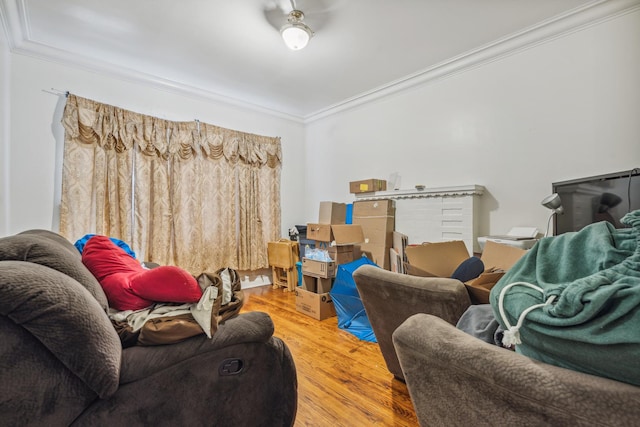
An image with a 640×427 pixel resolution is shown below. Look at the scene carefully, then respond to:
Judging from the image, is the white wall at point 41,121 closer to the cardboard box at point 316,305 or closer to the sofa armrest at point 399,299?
the cardboard box at point 316,305

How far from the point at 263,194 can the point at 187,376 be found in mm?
3475

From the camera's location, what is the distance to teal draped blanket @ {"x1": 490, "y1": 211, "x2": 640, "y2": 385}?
1.76 ft

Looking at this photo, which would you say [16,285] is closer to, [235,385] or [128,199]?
[235,385]

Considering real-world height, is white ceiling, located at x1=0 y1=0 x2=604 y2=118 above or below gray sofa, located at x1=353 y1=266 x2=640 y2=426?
above

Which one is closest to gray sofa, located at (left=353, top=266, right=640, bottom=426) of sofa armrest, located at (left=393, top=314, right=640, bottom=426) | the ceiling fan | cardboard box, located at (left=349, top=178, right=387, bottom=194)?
sofa armrest, located at (left=393, top=314, right=640, bottom=426)

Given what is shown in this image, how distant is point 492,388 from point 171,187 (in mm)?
3695

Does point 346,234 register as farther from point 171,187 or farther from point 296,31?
point 171,187

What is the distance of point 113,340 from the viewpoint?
87 centimetres

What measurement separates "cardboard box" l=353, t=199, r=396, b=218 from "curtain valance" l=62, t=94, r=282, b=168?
155 cm

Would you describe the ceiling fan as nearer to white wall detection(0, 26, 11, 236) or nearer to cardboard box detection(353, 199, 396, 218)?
cardboard box detection(353, 199, 396, 218)

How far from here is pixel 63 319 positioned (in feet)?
2.42

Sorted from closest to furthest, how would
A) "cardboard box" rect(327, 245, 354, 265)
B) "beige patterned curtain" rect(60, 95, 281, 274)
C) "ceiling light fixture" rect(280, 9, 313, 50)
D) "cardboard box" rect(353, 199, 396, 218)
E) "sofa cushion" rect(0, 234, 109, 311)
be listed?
1. "sofa cushion" rect(0, 234, 109, 311)
2. "ceiling light fixture" rect(280, 9, 313, 50)
3. "beige patterned curtain" rect(60, 95, 281, 274)
4. "cardboard box" rect(327, 245, 354, 265)
5. "cardboard box" rect(353, 199, 396, 218)

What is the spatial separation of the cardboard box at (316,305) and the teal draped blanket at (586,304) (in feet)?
7.65

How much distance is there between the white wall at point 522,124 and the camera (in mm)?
2240
